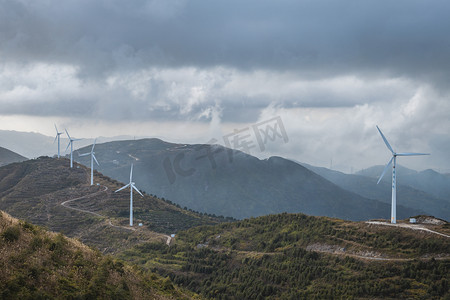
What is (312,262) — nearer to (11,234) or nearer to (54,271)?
(54,271)

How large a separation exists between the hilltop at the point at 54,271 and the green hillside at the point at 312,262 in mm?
40108

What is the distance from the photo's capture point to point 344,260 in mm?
83625

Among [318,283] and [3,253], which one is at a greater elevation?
[3,253]

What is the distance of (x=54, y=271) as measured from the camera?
3459 cm

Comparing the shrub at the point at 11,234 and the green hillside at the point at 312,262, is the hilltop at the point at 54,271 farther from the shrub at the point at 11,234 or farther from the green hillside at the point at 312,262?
the green hillside at the point at 312,262

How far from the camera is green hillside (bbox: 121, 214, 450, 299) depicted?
71.4 metres

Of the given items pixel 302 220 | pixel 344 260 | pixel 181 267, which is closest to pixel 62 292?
pixel 344 260

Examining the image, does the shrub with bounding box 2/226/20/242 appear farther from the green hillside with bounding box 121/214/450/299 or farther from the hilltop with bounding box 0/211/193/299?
the green hillside with bounding box 121/214/450/299

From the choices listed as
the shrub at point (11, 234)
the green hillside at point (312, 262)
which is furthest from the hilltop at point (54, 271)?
the green hillside at point (312, 262)

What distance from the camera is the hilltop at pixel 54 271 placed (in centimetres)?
3102

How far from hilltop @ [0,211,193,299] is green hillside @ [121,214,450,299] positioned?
132ft

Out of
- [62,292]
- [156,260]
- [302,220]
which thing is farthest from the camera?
[302,220]

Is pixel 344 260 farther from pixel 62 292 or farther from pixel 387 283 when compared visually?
pixel 62 292

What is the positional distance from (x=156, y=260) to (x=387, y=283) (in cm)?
5741
